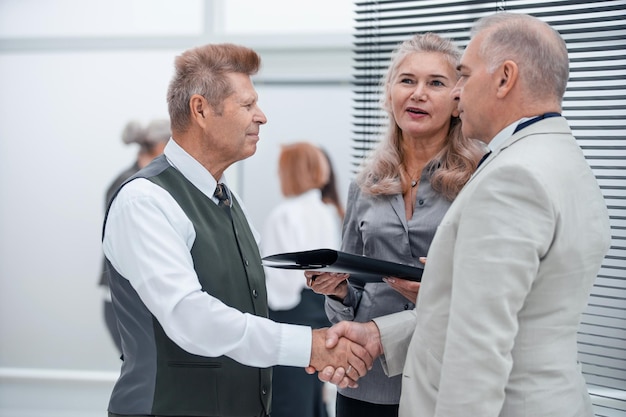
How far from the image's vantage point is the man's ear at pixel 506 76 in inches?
61.2

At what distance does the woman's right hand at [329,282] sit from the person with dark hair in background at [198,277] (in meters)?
0.15

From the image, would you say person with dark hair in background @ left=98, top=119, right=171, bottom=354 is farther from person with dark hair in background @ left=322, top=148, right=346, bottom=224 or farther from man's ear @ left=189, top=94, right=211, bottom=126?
man's ear @ left=189, top=94, right=211, bottom=126

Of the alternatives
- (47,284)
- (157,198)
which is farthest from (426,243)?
(47,284)

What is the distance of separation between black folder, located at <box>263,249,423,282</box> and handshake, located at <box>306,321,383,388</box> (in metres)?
0.18

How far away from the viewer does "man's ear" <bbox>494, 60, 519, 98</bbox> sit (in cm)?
156

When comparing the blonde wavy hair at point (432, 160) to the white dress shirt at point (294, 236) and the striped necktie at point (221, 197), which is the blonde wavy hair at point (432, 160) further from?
the white dress shirt at point (294, 236)

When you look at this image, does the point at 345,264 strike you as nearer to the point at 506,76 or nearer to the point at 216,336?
the point at 216,336

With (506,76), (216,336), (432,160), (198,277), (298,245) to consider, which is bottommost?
(298,245)

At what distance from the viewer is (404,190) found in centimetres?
223

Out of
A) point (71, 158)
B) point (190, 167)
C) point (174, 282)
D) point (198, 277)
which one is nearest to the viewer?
point (174, 282)

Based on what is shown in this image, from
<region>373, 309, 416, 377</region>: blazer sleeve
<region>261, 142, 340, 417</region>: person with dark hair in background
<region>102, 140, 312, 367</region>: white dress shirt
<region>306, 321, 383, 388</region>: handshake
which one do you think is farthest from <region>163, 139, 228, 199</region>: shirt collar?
<region>261, 142, 340, 417</region>: person with dark hair in background

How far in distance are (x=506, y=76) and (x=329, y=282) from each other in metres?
0.87

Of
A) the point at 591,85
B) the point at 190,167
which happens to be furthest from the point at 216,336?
the point at 591,85

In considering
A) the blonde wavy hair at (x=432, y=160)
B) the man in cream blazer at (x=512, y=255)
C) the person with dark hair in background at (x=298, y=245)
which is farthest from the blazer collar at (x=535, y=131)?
the person with dark hair in background at (x=298, y=245)
